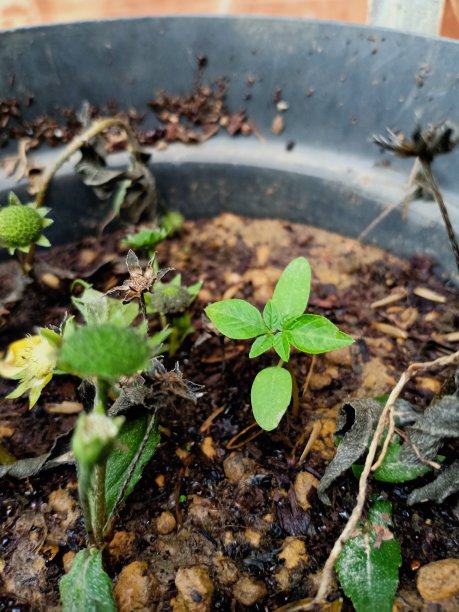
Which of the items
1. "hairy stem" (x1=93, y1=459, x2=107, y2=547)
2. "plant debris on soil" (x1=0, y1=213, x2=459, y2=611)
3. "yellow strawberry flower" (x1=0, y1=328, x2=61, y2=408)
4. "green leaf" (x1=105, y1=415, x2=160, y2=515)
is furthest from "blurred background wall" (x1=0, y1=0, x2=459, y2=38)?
"hairy stem" (x1=93, y1=459, x2=107, y2=547)

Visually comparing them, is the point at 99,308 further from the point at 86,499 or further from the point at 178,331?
the point at 86,499

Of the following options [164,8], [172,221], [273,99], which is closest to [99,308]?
[172,221]

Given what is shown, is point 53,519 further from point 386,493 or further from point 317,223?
point 317,223

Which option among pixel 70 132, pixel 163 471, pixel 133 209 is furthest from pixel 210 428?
pixel 70 132

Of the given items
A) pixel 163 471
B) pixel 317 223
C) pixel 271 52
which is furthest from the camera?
pixel 317 223

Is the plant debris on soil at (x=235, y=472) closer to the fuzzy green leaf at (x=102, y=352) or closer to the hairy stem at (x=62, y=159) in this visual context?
the hairy stem at (x=62, y=159)

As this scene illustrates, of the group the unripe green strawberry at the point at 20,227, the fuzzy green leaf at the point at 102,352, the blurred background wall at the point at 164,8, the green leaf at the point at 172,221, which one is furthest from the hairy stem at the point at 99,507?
the blurred background wall at the point at 164,8
